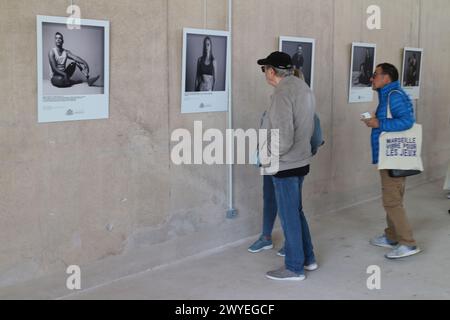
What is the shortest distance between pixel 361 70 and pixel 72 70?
13.8 ft

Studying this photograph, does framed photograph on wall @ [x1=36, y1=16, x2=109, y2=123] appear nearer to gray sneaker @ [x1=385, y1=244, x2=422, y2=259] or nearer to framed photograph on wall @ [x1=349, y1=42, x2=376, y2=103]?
gray sneaker @ [x1=385, y1=244, x2=422, y2=259]

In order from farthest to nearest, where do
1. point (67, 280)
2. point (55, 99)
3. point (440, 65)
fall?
1. point (440, 65)
2. point (67, 280)
3. point (55, 99)

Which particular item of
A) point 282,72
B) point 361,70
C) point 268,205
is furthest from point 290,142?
point 361,70

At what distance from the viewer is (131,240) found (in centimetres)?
468

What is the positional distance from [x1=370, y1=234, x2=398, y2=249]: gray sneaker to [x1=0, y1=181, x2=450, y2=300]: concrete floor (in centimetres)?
8

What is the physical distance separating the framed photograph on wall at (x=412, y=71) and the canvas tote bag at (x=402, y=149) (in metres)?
3.20

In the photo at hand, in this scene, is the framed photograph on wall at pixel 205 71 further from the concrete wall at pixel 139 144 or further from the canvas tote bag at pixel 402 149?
the canvas tote bag at pixel 402 149

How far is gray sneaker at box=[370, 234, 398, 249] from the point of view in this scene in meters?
5.62

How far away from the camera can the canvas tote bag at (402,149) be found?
16.6 feet

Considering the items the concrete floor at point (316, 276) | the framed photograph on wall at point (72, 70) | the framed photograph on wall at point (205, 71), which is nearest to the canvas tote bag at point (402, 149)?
the concrete floor at point (316, 276)

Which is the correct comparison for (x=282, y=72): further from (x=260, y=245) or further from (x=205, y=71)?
(x=260, y=245)
